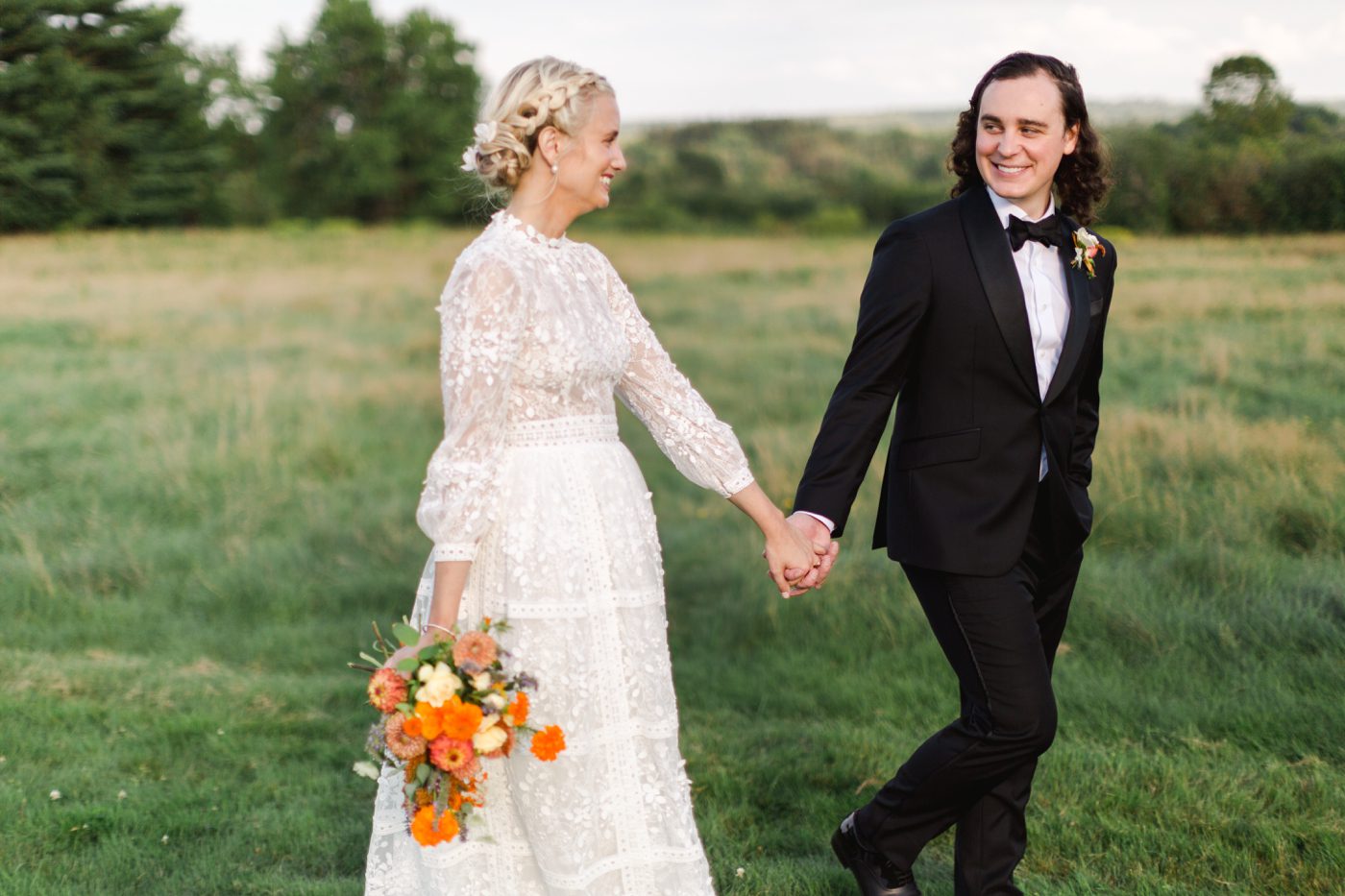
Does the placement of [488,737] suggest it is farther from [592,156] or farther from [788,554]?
[592,156]

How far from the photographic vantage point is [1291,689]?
17.0 feet

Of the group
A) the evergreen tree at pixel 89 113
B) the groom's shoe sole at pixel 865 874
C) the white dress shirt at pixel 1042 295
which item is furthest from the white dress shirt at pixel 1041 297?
the evergreen tree at pixel 89 113

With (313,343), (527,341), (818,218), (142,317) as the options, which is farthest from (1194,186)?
(818,218)

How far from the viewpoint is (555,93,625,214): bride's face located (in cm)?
310

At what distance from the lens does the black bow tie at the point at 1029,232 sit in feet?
11.4

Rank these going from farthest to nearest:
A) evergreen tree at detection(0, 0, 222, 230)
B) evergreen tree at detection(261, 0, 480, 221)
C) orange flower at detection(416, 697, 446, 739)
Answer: evergreen tree at detection(261, 0, 480, 221), evergreen tree at detection(0, 0, 222, 230), orange flower at detection(416, 697, 446, 739)

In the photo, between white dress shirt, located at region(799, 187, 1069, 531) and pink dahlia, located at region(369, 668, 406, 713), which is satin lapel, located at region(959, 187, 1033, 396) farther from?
pink dahlia, located at region(369, 668, 406, 713)

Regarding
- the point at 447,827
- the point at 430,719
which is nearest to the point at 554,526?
the point at 430,719

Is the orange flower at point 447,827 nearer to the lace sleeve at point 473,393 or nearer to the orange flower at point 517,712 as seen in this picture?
the orange flower at point 517,712

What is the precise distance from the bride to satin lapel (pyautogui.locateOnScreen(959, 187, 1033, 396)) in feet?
3.20

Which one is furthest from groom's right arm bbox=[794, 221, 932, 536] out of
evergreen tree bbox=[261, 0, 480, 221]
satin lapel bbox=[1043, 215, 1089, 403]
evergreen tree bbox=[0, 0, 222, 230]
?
evergreen tree bbox=[261, 0, 480, 221]

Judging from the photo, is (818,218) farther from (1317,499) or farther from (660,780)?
(660,780)

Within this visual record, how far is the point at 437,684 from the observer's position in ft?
8.96

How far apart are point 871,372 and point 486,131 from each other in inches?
47.9
